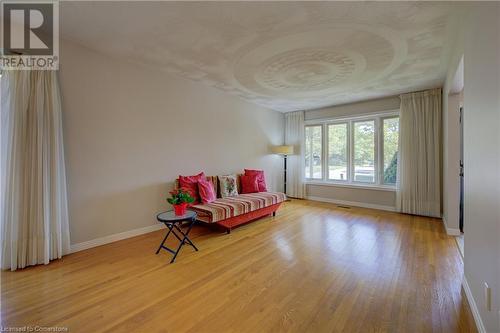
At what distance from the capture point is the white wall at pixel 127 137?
2809 millimetres

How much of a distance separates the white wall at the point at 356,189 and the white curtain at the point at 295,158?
0.23 meters

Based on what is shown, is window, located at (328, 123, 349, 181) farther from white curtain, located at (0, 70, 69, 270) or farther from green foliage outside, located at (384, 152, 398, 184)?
white curtain, located at (0, 70, 69, 270)

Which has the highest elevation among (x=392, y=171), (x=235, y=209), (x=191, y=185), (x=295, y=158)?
(x=295, y=158)

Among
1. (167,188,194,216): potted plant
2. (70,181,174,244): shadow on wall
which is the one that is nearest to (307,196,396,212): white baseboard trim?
Answer: (70,181,174,244): shadow on wall

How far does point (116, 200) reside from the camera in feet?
10.4

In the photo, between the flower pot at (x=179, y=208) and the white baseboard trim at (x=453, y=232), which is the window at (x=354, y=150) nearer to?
the white baseboard trim at (x=453, y=232)

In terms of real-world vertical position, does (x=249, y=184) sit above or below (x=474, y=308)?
above

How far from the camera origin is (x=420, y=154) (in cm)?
441

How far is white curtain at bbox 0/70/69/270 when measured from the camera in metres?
2.28

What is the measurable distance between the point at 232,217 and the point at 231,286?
149 centimetres

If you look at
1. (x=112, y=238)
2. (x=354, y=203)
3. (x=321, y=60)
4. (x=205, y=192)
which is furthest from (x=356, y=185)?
(x=112, y=238)

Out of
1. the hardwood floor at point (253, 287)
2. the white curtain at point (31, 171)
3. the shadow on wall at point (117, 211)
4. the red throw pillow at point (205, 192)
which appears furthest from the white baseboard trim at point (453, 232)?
the white curtain at point (31, 171)

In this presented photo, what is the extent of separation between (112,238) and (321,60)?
3.91 metres

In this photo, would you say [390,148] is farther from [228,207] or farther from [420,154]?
[228,207]
